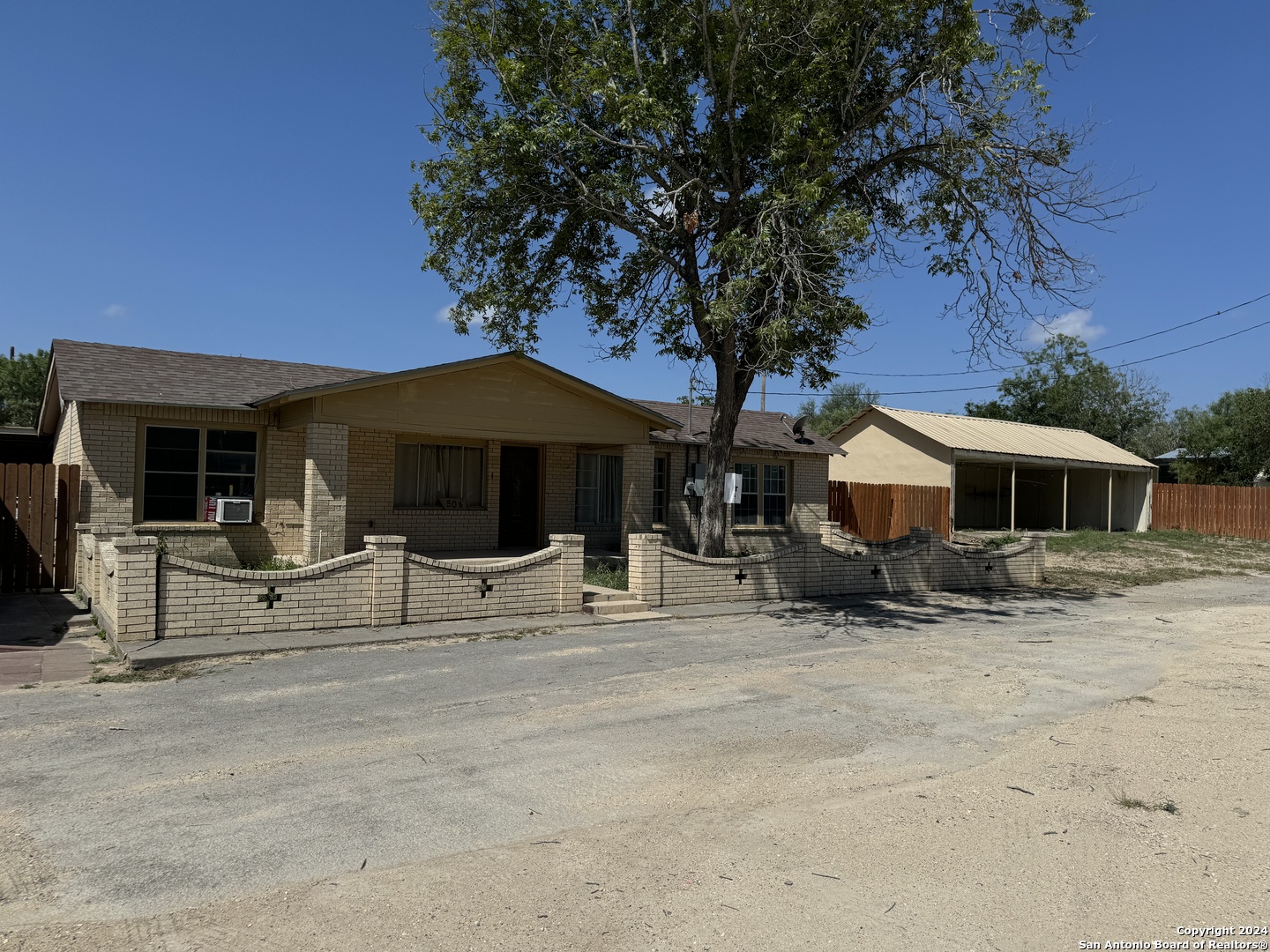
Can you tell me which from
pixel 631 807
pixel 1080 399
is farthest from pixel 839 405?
pixel 631 807

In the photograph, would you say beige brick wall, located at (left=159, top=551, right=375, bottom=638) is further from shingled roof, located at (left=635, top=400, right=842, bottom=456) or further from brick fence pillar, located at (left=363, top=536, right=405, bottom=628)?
shingled roof, located at (left=635, top=400, right=842, bottom=456)

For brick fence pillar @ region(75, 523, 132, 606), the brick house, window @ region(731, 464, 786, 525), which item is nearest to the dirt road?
brick fence pillar @ region(75, 523, 132, 606)

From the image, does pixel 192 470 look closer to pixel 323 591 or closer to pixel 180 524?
pixel 180 524

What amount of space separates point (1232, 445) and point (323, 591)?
1777 inches

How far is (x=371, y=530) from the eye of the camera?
16781 millimetres

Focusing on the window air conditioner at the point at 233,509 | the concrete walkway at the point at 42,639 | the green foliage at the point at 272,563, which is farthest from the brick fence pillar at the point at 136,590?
the window air conditioner at the point at 233,509

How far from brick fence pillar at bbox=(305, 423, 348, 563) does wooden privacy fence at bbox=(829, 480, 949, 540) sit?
49.8 ft

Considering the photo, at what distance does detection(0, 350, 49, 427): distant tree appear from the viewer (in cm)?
4509

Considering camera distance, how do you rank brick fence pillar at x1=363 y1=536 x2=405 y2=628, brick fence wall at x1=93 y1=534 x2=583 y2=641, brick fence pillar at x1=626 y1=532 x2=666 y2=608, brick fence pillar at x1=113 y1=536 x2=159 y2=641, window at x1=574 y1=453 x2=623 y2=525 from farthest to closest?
window at x1=574 y1=453 x2=623 y2=525 < brick fence pillar at x1=626 y1=532 x2=666 y2=608 < brick fence pillar at x1=363 y1=536 x2=405 y2=628 < brick fence wall at x1=93 y1=534 x2=583 y2=641 < brick fence pillar at x1=113 y1=536 x2=159 y2=641

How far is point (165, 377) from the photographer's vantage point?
1563 cm

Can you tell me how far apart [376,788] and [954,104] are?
504 inches

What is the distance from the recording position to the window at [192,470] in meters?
14.9

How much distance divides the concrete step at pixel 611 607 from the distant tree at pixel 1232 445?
132ft

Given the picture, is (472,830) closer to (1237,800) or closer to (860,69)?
(1237,800)
